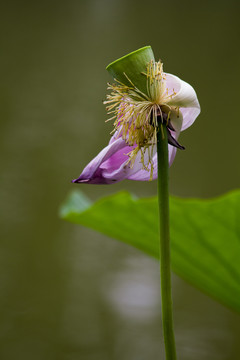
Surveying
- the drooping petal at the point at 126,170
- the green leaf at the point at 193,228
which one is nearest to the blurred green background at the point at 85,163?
the green leaf at the point at 193,228

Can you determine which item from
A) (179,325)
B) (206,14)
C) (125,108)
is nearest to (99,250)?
(179,325)

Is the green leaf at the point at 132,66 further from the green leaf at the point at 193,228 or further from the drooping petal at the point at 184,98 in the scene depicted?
the green leaf at the point at 193,228

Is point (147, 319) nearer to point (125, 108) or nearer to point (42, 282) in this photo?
point (42, 282)

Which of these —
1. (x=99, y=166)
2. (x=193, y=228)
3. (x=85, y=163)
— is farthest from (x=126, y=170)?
(x=85, y=163)

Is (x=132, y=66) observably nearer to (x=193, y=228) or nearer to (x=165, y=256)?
(x=165, y=256)

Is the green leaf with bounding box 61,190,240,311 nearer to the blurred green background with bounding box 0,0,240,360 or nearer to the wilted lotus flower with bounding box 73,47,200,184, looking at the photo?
the wilted lotus flower with bounding box 73,47,200,184

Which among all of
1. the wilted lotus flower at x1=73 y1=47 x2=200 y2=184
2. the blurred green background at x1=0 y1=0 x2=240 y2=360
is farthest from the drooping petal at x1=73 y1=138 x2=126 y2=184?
the blurred green background at x1=0 y1=0 x2=240 y2=360

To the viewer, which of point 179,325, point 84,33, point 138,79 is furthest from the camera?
point 84,33
